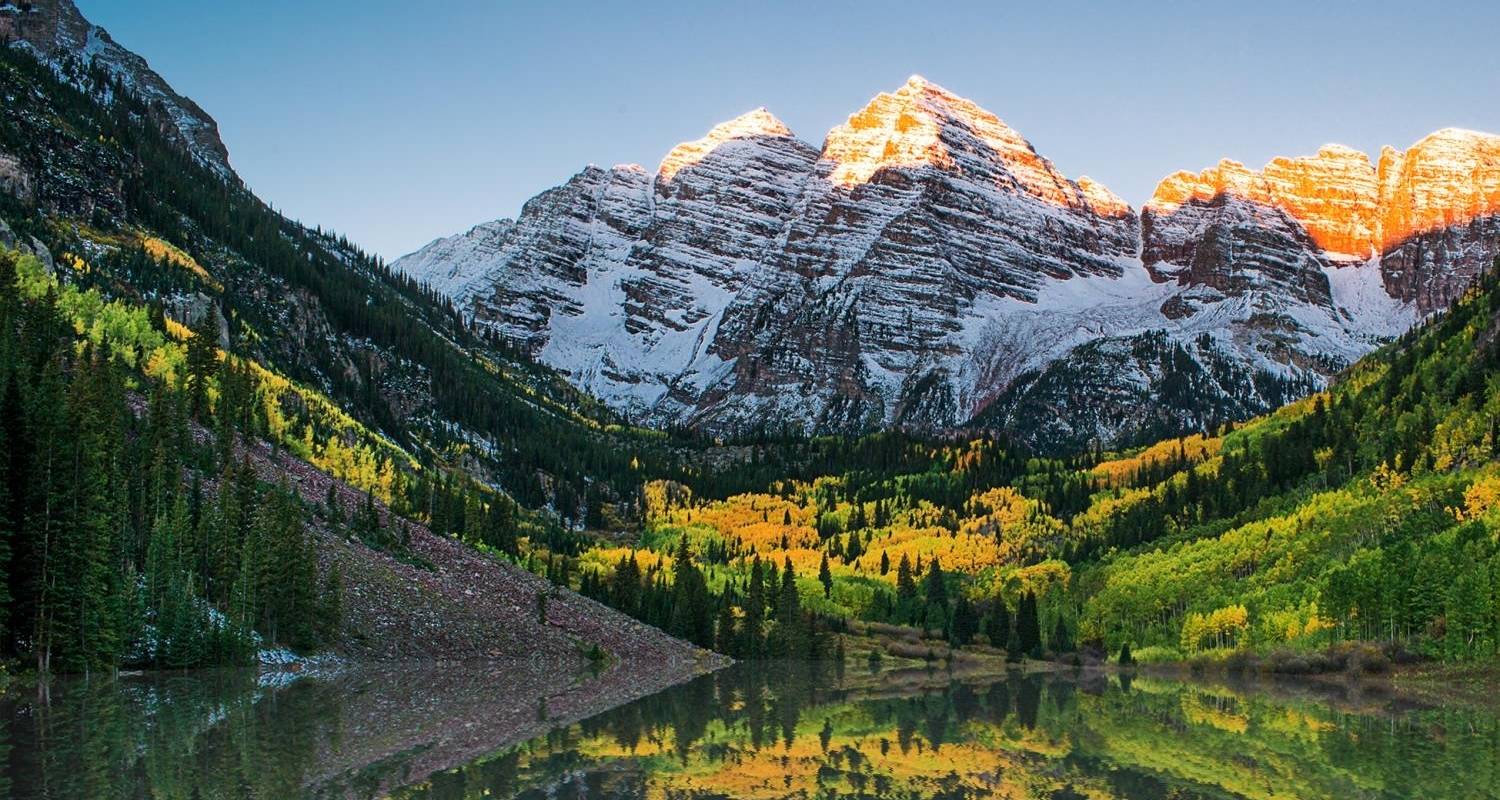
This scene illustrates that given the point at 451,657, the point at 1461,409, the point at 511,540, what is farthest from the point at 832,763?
the point at 1461,409

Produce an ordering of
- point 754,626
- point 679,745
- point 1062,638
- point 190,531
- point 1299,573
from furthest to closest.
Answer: point 1062,638 → point 1299,573 → point 754,626 → point 190,531 → point 679,745

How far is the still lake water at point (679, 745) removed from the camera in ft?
128

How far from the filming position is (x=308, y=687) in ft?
224

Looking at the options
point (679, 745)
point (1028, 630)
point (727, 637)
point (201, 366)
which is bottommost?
point (679, 745)

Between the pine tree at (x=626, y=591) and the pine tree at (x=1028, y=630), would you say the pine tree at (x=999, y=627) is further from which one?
the pine tree at (x=626, y=591)

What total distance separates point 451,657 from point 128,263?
119m

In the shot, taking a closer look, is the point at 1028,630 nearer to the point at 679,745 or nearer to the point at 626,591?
the point at 626,591

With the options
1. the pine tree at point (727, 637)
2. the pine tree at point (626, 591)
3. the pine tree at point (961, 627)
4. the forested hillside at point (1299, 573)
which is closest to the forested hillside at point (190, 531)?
the pine tree at point (727, 637)

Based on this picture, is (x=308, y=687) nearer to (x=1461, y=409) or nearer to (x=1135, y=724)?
(x=1135, y=724)

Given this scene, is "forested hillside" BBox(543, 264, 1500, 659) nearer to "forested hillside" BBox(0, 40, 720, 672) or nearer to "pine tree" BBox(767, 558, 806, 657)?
"pine tree" BBox(767, 558, 806, 657)

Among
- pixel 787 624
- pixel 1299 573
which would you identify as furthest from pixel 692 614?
pixel 1299 573

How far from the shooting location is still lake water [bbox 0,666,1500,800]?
38.9 m

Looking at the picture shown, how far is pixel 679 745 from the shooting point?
167 ft

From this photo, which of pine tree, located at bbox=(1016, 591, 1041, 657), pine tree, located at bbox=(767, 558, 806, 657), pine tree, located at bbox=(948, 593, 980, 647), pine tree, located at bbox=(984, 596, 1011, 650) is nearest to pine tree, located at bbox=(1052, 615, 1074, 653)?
pine tree, located at bbox=(1016, 591, 1041, 657)
